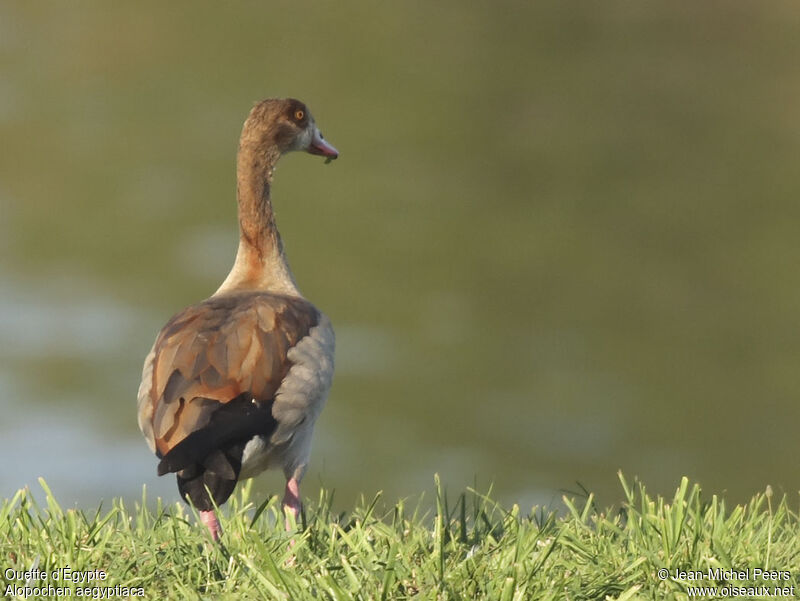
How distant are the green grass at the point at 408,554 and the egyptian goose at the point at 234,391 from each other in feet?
0.79

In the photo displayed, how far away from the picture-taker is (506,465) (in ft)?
43.3

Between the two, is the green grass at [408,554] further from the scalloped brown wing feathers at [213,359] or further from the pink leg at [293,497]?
the pink leg at [293,497]

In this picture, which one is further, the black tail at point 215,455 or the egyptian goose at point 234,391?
the egyptian goose at point 234,391

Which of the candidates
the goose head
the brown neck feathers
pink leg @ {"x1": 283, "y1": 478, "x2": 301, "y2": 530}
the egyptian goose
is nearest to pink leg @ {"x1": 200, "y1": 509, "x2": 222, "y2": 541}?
the egyptian goose

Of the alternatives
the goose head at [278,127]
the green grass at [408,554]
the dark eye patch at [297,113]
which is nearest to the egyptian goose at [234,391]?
the green grass at [408,554]

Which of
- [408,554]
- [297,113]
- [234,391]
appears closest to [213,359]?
[234,391]

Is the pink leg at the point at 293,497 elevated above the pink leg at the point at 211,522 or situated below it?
above

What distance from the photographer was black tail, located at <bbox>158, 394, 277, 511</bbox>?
4.68 metres

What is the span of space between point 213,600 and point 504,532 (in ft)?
Result: 3.92

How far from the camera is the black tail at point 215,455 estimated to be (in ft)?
15.4

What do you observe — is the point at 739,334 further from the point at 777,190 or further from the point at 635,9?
the point at 635,9

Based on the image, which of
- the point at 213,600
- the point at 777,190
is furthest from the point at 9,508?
the point at 777,190

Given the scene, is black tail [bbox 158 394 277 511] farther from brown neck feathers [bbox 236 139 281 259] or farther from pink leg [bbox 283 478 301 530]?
brown neck feathers [bbox 236 139 281 259]

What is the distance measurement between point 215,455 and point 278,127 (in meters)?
2.42
